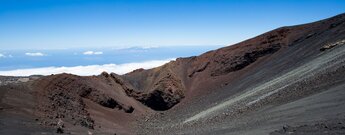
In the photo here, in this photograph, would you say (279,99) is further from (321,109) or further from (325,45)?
(325,45)

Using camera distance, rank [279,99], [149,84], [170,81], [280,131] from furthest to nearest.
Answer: [149,84] < [170,81] < [279,99] < [280,131]

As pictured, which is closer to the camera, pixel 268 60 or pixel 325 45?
pixel 325 45

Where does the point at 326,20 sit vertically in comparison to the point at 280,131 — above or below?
above

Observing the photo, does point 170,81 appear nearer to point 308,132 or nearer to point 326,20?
point 326,20

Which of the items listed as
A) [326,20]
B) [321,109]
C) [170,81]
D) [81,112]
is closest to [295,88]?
[321,109]

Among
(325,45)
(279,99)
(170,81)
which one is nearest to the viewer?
(279,99)

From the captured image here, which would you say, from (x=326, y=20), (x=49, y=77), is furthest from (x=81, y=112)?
(x=326, y=20)

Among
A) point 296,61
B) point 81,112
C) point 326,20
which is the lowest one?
point 81,112
